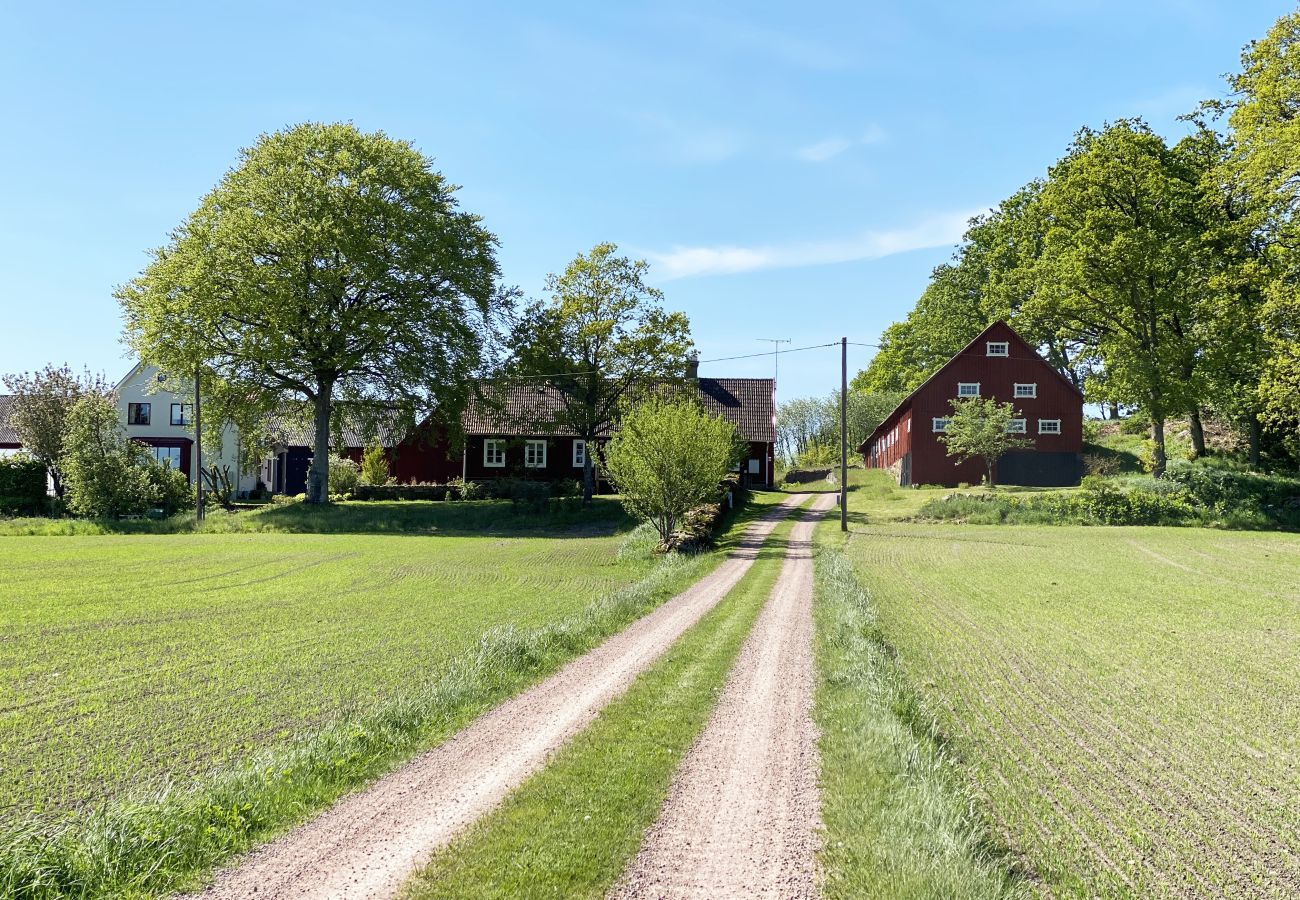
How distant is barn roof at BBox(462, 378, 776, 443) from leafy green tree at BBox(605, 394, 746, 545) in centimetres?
2116

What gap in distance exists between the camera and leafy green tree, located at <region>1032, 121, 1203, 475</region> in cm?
3641

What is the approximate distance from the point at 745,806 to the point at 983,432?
39227 mm

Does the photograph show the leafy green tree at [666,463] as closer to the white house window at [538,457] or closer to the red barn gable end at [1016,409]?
the red barn gable end at [1016,409]

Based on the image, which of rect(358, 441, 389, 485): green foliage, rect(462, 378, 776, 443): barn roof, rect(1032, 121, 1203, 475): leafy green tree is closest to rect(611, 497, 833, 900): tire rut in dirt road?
rect(1032, 121, 1203, 475): leafy green tree

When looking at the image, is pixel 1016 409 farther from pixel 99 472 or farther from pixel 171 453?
pixel 171 453

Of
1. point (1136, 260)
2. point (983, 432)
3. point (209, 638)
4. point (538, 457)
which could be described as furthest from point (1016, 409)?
point (209, 638)

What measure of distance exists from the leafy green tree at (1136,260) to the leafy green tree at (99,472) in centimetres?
4441

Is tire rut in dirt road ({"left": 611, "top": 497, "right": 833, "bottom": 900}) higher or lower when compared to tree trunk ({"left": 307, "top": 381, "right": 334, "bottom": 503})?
lower

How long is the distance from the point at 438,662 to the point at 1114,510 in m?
32.9

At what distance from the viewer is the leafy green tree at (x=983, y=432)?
139 ft

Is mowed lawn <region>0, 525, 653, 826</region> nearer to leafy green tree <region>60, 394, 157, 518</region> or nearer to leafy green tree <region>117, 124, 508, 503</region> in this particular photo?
leafy green tree <region>60, 394, 157, 518</region>

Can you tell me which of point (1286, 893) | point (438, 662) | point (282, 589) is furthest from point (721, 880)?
point (282, 589)

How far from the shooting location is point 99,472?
3681cm

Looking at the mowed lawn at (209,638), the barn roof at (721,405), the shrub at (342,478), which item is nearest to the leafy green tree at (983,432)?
the barn roof at (721,405)
